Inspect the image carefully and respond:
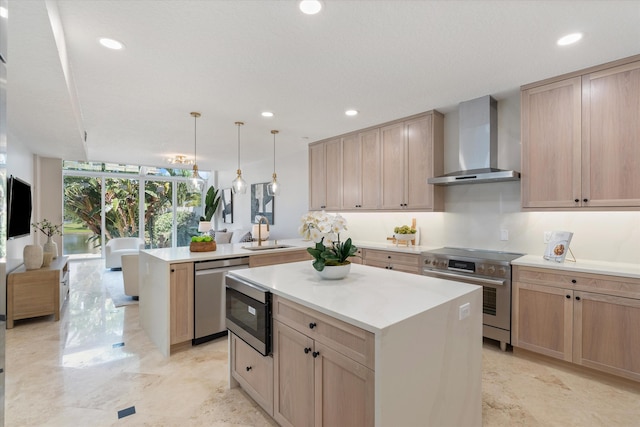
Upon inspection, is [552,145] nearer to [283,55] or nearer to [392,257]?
[392,257]

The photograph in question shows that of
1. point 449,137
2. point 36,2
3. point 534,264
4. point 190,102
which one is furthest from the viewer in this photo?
point 449,137

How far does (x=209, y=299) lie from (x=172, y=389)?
0.90m

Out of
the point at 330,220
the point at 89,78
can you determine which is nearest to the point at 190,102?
the point at 89,78

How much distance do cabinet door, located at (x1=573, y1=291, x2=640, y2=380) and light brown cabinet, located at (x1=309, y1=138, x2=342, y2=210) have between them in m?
3.01

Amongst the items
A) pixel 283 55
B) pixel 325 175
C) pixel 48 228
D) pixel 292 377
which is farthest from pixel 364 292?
pixel 48 228

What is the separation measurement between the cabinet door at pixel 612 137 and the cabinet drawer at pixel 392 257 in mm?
1605

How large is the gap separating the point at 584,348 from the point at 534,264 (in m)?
0.71

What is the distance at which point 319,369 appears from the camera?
1464mm

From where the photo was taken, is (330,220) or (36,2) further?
(330,220)

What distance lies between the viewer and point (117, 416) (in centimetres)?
196

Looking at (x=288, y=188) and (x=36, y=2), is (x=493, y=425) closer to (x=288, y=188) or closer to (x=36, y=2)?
(x=36, y=2)

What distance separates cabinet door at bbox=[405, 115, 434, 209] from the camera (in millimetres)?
3594

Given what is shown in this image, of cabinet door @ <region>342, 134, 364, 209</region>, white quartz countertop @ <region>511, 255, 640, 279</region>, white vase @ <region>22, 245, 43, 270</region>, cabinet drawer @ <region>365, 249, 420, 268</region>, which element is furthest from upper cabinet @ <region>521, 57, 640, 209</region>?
white vase @ <region>22, 245, 43, 270</region>

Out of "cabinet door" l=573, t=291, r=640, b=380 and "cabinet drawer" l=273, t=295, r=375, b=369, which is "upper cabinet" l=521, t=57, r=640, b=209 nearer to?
"cabinet door" l=573, t=291, r=640, b=380
